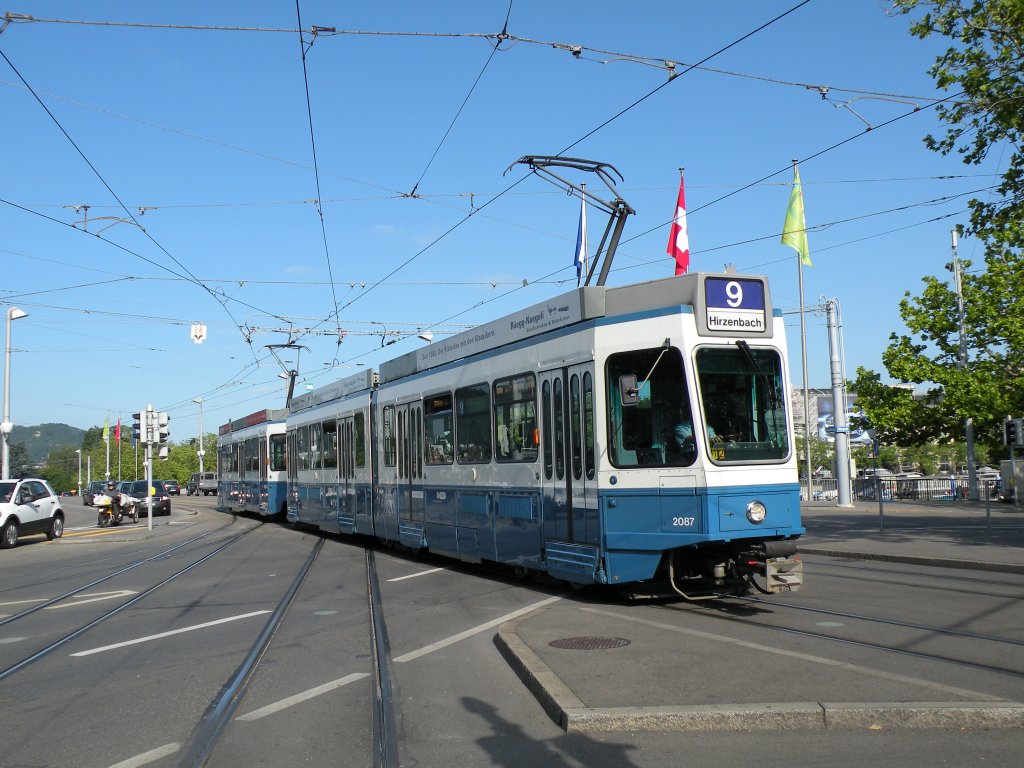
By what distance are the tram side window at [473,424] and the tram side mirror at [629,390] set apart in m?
3.79

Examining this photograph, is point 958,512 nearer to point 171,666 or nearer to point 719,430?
point 719,430

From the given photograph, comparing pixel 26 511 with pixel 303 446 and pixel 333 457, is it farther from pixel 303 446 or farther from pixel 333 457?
pixel 333 457

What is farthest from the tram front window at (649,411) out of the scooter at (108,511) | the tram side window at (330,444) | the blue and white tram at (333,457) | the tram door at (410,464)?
the scooter at (108,511)

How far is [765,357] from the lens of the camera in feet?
33.7

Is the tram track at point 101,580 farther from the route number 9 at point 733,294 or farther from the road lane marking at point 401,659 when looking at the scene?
the route number 9 at point 733,294

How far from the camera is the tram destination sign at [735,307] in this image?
395 inches

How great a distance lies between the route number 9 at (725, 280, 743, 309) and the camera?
33.4 feet

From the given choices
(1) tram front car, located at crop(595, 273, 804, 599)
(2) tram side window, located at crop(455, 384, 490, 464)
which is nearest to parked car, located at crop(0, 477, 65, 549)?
(2) tram side window, located at crop(455, 384, 490, 464)

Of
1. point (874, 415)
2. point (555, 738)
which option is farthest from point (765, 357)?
point (874, 415)

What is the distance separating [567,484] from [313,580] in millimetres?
5467

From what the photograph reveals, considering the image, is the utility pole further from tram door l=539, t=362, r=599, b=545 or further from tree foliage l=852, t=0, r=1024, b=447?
tram door l=539, t=362, r=599, b=545

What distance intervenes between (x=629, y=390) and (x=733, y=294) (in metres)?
1.66

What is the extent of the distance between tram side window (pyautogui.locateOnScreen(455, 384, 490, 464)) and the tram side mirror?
12.4 feet

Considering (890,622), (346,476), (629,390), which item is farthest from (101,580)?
(890,622)
